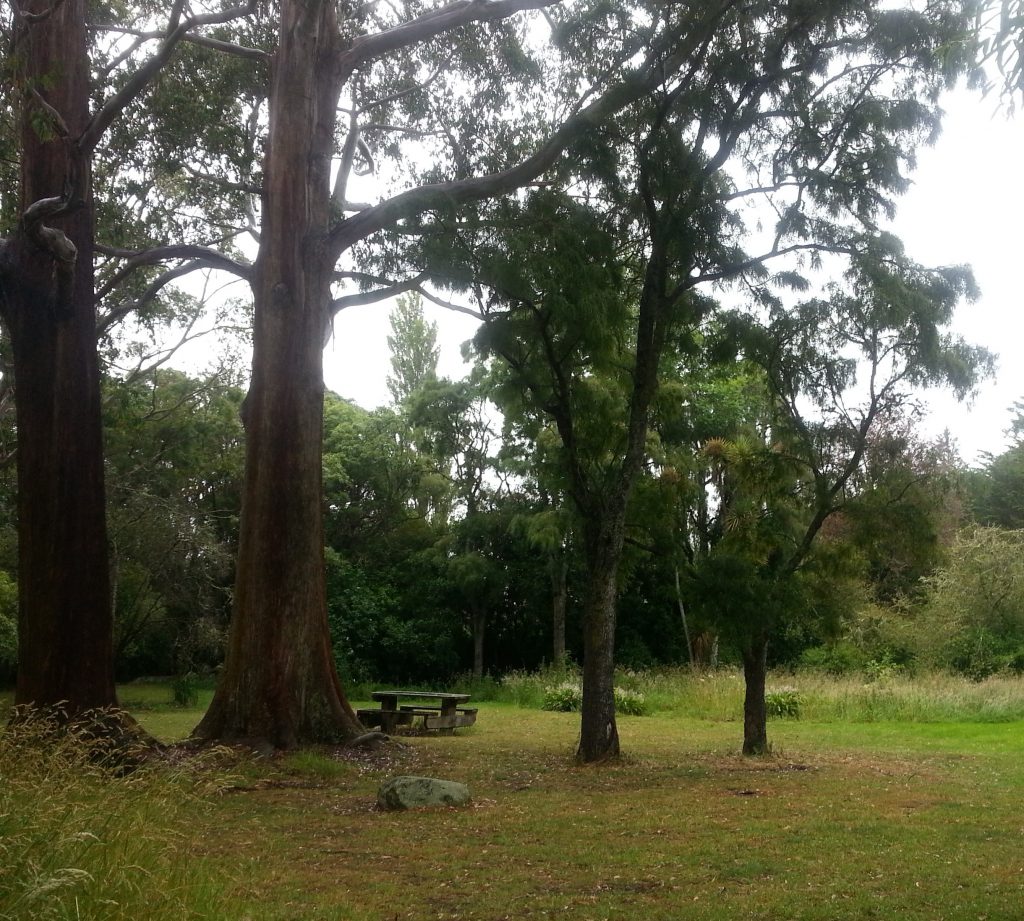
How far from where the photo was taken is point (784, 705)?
19.1 metres

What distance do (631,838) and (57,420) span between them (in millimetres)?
7146

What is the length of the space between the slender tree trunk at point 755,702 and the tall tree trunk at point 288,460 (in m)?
4.74

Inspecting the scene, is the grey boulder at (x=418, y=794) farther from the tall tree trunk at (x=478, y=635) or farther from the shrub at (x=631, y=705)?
the tall tree trunk at (x=478, y=635)

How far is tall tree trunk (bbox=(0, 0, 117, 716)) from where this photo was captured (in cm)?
1039

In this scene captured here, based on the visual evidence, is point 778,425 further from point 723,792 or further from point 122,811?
point 122,811

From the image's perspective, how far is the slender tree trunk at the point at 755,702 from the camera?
12336 mm

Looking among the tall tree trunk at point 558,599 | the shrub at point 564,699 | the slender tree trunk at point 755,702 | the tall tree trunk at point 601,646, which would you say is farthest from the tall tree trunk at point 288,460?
the tall tree trunk at point 558,599

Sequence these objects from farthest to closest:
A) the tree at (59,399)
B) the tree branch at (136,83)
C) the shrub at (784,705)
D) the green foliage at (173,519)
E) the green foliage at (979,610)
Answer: the green foliage at (979,610)
the green foliage at (173,519)
the shrub at (784,705)
the tree at (59,399)
the tree branch at (136,83)

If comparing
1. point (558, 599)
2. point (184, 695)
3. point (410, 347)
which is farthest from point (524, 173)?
point (410, 347)

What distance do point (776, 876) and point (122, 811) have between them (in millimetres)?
3802

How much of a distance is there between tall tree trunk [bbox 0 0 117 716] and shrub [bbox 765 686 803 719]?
1243cm

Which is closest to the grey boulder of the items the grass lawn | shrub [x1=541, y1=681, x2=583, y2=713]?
the grass lawn

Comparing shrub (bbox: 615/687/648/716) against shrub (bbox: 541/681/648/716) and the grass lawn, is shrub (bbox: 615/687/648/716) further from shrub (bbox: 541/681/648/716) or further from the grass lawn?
the grass lawn

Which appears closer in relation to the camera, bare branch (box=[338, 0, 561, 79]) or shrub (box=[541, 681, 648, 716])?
bare branch (box=[338, 0, 561, 79])
